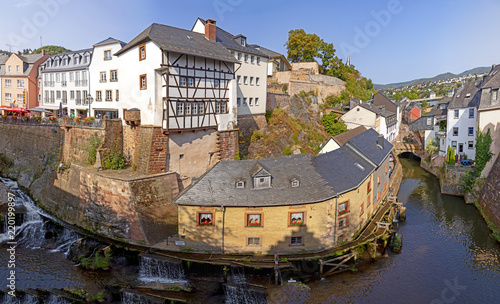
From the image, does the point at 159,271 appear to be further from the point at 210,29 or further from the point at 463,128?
the point at 463,128

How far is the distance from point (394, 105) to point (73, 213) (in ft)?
182

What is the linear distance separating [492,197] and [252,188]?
22.1 metres

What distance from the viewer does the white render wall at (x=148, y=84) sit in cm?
2386

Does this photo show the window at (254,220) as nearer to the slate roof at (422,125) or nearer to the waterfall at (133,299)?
the waterfall at (133,299)

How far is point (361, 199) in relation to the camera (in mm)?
23344

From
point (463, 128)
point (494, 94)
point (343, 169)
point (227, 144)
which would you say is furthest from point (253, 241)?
point (463, 128)

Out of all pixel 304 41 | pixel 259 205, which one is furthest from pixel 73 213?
pixel 304 41

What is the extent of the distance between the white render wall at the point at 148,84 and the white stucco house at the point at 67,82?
9950 mm

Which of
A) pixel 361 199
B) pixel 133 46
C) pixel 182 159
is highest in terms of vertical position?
pixel 133 46

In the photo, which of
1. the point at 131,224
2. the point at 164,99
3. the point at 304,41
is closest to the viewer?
the point at 131,224

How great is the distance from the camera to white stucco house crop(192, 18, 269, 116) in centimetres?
3583

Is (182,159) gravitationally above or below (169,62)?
below

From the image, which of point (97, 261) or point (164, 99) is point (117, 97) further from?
point (97, 261)

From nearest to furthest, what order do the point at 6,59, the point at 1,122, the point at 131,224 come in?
the point at 131,224 < the point at 1,122 < the point at 6,59
